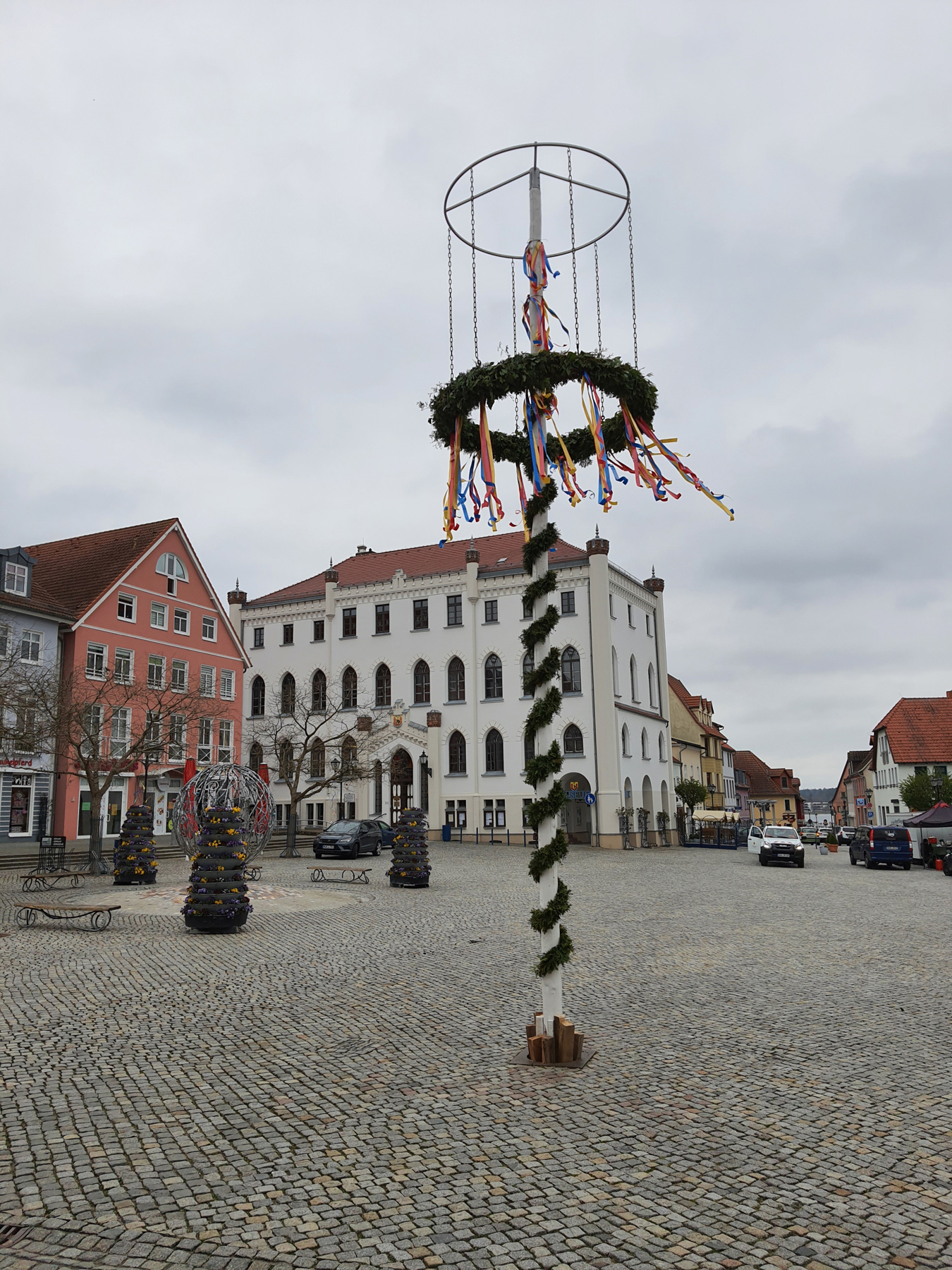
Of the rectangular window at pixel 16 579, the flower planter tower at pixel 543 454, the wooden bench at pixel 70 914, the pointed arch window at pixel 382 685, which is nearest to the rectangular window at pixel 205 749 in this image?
the rectangular window at pixel 16 579

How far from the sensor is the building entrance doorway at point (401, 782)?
4956cm

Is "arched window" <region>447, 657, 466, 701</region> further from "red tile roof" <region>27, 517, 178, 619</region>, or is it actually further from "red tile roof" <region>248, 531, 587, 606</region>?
"red tile roof" <region>27, 517, 178, 619</region>

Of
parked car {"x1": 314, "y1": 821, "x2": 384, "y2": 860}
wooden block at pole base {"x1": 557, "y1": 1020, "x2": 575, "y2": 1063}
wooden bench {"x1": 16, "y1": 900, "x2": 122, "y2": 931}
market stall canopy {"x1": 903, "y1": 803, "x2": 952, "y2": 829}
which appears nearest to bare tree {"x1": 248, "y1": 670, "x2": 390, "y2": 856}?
parked car {"x1": 314, "y1": 821, "x2": 384, "y2": 860}

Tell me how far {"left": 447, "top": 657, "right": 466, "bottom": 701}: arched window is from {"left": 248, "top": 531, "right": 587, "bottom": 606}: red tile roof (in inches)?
199

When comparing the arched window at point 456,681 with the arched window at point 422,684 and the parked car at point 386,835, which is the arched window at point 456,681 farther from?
the parked car at point 386,835

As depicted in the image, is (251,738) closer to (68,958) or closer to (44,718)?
(44,718)

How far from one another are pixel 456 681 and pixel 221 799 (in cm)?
2668

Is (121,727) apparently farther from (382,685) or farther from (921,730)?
(921,730)

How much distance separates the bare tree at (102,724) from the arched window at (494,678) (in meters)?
15.5

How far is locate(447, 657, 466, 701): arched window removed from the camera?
49.8 metres

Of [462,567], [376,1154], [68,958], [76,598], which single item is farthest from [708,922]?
[462,567]

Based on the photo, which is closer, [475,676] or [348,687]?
[475,676]

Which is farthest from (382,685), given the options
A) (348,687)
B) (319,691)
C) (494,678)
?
(494,678)

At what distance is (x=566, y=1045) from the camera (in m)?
7.71
